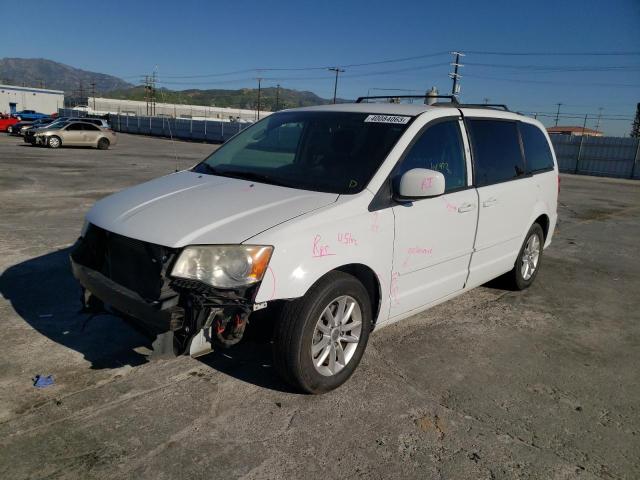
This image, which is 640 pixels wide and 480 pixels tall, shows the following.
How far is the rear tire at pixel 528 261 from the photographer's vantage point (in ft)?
17.5

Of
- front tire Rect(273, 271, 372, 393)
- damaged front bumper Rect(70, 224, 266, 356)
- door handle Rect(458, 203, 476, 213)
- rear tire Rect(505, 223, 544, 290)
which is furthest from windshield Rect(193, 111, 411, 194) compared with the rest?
rear tire Rect(505, 223, 544, 290)

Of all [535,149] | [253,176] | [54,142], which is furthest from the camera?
[54,142]

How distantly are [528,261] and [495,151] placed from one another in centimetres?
153

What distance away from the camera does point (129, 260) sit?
3057 mm

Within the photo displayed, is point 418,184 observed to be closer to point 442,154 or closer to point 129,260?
point 442,154

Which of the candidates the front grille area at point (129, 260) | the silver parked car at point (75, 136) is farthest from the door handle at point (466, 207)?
the silver parked car at point (75, 136)

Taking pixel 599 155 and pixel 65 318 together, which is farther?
pixel 599 155

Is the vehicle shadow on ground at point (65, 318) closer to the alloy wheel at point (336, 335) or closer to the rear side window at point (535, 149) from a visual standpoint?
the alloy wheel at point (336, 335)

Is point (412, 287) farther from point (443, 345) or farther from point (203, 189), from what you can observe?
point (203, 189)

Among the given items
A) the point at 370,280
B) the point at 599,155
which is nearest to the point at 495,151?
the point at 370,280

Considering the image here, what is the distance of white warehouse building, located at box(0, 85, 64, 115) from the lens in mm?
71250

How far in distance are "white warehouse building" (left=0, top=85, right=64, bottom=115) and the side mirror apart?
81.4 metres

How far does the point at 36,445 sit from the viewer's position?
263 cm

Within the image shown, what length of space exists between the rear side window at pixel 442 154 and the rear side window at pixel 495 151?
22 cm
